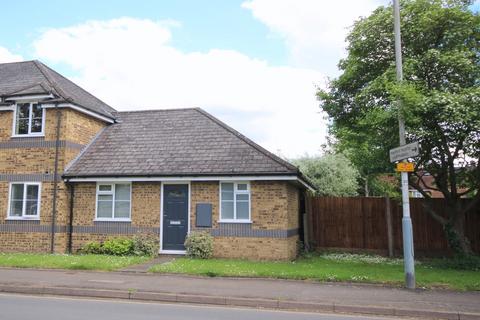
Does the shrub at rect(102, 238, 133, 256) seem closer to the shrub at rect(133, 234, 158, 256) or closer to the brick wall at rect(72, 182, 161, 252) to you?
the shrub at rect(133, 234, 158, 256)

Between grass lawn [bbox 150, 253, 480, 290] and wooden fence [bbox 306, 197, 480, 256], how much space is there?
5.20 feet

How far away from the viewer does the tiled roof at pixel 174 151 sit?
15.3 metres

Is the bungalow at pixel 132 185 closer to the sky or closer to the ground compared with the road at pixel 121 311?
closer to the sky

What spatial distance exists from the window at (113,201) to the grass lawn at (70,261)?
5.88ft

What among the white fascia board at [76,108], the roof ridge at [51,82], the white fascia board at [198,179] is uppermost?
the roof ridge at [51,82]

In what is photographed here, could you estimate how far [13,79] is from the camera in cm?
1894

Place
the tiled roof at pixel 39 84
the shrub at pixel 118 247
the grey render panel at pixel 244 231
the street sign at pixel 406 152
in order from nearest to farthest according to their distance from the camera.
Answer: the street sign at pixel 406 152 → the grey render panel at pixel 244 231 → the shrub at pixel 118 247 → the tiled roof at pixel 39 84

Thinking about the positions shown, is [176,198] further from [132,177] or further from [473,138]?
[473,138]

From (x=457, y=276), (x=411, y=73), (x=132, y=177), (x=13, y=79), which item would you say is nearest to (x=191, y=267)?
A: (x=132, y=177)

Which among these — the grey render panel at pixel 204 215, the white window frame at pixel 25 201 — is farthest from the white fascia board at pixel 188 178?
the white window frame at pixel 25 201

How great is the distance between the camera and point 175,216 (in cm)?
1570

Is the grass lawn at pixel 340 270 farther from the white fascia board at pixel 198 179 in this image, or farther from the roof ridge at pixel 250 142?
the roof ridge at pixel 250 142

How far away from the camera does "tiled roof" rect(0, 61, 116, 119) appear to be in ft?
55.3

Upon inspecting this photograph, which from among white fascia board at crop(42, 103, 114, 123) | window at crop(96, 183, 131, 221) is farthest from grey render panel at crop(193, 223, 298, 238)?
white fascia board at crop(42, 103, 114, 123)
